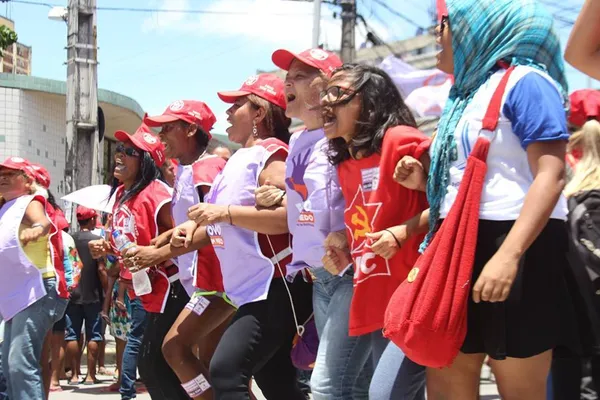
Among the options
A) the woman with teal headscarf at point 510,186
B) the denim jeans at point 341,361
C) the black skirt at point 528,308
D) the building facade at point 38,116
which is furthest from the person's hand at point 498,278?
the building facade at point 38,116

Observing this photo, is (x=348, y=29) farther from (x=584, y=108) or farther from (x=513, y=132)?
(x=513, y=132)

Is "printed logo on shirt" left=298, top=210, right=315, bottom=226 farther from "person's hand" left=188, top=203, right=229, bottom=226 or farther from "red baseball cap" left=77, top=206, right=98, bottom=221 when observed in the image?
"red baseball cap" left=77, top=206, right=98, bottom=221

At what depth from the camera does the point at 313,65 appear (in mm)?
4648

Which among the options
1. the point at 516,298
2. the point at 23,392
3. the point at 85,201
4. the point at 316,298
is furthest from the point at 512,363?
the point at 85,201

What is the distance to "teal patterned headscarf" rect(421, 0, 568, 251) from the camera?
306cm

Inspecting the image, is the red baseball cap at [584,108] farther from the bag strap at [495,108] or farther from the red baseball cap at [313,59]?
the bag strap at [495,108]

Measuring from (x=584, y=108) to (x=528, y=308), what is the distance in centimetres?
216

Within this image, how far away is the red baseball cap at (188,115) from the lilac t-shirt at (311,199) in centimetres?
→ 165

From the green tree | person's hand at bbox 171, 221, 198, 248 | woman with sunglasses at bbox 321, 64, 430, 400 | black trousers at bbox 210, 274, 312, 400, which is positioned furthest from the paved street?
the green tree

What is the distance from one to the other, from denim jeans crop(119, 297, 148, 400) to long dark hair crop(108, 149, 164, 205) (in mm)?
1102

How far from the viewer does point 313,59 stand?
185 inches

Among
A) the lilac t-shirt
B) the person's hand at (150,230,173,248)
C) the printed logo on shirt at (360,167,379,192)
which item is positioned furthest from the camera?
the person's hand at (150,230,173,248)

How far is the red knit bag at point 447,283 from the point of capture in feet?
9.50

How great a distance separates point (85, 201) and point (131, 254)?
2240 mm
